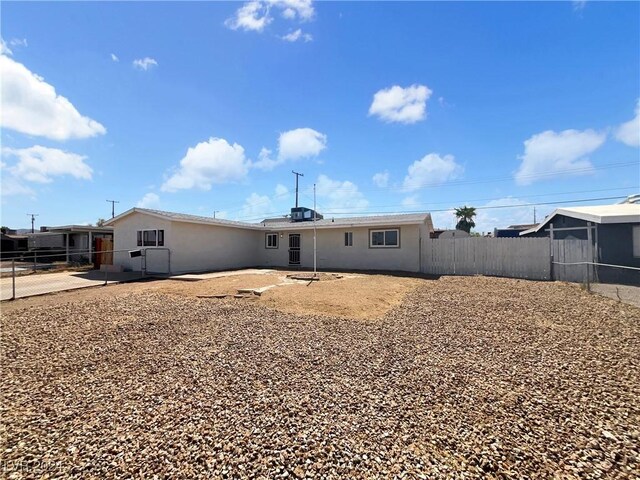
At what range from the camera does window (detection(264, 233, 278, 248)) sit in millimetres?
18766

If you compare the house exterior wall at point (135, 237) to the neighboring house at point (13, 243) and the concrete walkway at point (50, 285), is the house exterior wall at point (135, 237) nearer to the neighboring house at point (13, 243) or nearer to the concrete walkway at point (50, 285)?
the concrete walkway at point (50, 285)

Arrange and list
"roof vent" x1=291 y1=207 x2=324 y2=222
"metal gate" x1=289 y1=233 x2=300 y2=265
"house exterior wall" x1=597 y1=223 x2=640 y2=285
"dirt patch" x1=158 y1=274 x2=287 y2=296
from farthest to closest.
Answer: "roof vent" x1=291 y1=207 x2=324 y2=222 → "metal gate" x1=289 y1=233 x2=300 y2=265 → "house exterior wall" x1=597 y1=223 x2=640 y2=285 → "dirt patch" x1=158 y1=274 x2=287 y2=296

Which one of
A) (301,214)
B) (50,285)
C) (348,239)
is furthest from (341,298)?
(301,214)

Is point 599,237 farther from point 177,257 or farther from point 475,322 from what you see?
point 177,257

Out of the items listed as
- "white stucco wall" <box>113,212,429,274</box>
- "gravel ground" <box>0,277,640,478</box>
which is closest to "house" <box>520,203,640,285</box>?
"white stucco wall" <box>113,212,429,274</box>

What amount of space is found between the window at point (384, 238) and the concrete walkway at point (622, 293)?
737cm

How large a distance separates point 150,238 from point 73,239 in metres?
13.4

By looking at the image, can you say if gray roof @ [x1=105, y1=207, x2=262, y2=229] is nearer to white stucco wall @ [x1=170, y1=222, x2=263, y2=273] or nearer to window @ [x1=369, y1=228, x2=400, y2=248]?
white stucco wall @ [x1=170, y1=222, x2=263, y2=273]

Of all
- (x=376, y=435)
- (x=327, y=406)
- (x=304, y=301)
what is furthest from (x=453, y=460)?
(x=304, y=301)

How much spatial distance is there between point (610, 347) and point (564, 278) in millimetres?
8643

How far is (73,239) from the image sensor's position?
23.2 meters

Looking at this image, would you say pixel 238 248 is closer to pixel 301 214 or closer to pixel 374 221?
pixel 374 221

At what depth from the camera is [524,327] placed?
5.47 metres

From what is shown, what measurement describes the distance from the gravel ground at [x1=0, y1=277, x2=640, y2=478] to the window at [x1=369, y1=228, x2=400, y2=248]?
9044mm
